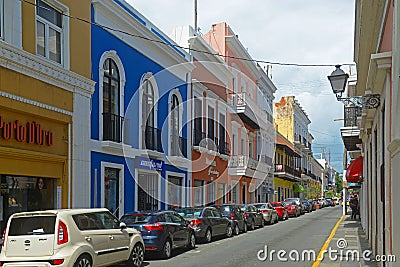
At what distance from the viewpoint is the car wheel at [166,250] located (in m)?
15.6

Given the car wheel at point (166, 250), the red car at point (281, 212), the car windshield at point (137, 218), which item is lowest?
the red car at point (281, 212)

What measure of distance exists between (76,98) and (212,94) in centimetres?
1639

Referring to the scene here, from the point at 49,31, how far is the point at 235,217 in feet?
38.9

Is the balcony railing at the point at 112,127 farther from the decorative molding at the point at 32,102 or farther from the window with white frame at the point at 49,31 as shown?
the window with white frame at the point at 49,31

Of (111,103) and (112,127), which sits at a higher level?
(111,103)

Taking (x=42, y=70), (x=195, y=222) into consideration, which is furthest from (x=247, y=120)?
(x=42, y=70)

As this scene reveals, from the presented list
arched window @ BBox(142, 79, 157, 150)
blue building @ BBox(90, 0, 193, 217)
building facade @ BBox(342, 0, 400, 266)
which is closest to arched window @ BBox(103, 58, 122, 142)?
blue building @ BBox(90, 0, 193, 217)

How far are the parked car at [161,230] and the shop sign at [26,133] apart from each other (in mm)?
3349

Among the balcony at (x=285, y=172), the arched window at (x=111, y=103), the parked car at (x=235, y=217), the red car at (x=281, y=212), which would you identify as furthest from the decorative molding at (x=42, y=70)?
the balcony at (x=285, y=172)

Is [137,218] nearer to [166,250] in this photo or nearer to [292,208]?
[166,250]

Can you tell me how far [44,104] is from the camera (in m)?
16.8

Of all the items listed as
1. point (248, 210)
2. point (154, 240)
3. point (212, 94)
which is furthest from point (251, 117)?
point (154, 240)

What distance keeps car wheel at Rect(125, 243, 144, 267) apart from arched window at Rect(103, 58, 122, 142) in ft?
24.9

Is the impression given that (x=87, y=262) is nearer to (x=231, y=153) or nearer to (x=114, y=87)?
(x=114, y=87)
